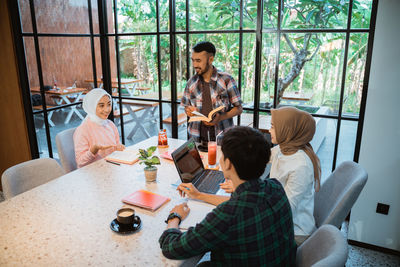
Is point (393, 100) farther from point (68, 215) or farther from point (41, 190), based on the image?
point (41, 190)

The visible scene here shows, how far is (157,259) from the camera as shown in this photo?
1221mm

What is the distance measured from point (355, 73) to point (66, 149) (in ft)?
7.71

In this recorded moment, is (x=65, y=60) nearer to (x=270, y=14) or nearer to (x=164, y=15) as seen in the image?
(x=164, y=15)

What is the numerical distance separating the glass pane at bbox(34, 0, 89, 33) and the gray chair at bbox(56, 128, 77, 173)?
51.3 inches

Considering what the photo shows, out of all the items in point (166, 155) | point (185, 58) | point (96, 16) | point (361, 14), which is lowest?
point (166, 155)

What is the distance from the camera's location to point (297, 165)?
1.60 m

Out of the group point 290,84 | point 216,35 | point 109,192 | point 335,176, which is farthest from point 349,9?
point 109,192

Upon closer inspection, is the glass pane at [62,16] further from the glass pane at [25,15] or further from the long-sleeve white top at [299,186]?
the long-sleeve white top at [299,186]

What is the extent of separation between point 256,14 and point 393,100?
1.30 m

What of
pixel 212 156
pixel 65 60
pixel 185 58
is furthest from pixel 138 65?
pixel 212 156

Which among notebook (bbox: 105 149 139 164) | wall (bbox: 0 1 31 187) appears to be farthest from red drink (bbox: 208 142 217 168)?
wall (bbox: 0 1 31 187)

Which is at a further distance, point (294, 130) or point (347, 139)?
point (347, 139)

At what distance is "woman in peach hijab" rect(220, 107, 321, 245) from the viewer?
5.19 ft

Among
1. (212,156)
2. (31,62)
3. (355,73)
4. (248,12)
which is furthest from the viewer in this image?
(31,62)
